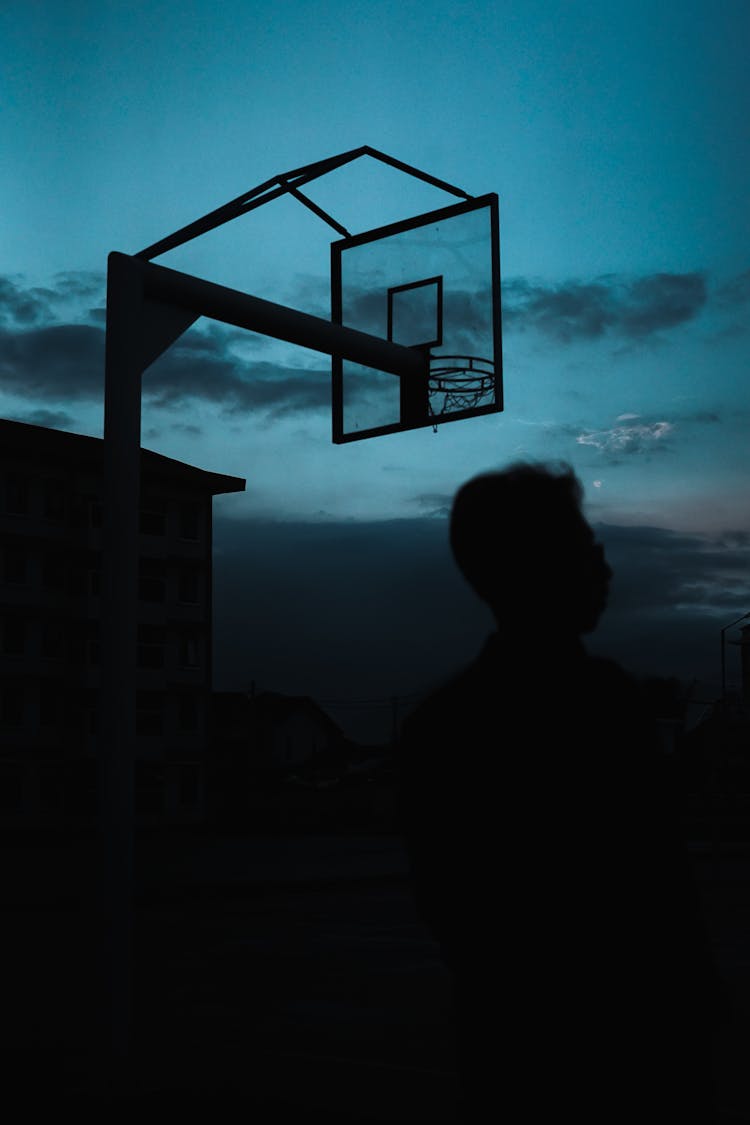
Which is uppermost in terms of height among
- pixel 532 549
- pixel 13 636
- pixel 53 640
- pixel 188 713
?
pixel 13 636

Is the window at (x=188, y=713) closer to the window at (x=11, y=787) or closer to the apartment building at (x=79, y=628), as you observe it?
the apartment building at (x=79, y=628)

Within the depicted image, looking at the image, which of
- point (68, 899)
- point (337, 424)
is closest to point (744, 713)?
point (68, 899)

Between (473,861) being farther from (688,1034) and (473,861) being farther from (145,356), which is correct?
(145,356)

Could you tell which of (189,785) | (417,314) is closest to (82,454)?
(189,785)

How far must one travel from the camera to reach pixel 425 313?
10.9 m

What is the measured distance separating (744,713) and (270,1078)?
1651 inches

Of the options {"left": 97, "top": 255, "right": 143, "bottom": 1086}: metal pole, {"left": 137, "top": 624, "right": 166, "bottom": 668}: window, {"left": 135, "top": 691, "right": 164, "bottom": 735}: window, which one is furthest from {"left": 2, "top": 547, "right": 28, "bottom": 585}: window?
{"left": 97, "top": 255, "right": 143, "bottom": 1086}: metal pole

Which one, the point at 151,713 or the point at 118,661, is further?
the point at 151,713

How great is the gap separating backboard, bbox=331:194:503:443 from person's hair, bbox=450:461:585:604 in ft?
26.9

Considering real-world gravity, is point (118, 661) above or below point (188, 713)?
above

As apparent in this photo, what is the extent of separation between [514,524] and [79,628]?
170 ft

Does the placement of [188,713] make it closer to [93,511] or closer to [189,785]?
[189,785]

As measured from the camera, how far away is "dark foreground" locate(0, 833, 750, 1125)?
6320mm

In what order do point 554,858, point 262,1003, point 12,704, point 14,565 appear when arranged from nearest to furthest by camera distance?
point 554,858 → point 262,1003 → point 12,704 → point 14,565
